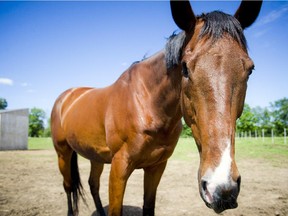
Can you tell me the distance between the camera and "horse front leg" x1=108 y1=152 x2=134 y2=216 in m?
2.33

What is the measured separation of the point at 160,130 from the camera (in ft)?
7.61

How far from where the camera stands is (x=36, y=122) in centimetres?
8262

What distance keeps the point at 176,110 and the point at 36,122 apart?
9015 centimetres

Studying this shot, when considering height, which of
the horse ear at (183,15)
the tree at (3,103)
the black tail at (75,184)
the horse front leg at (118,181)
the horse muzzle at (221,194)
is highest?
the tree at (3,103)

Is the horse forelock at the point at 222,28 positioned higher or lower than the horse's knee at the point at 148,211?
higher

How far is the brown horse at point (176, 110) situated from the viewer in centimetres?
136

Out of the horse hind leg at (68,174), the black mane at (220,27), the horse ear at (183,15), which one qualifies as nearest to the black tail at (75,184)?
the horse hind leg at (68,174)

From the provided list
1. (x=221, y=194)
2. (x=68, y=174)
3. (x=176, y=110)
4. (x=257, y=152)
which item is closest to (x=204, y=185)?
(x=221, y=194)

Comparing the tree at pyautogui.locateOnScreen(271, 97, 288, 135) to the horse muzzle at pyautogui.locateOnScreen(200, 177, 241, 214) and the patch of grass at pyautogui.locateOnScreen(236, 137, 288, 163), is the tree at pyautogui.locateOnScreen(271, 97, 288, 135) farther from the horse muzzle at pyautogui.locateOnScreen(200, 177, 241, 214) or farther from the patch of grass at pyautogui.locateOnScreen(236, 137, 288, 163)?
the horse muzzle at pyautogui.locateOnScreen(200, 177, 241, 214)

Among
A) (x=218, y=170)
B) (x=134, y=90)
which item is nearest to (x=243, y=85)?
(x=218, y=170)

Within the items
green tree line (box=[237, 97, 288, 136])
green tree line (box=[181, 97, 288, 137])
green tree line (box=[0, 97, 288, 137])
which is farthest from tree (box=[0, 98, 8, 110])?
green tree line (box=[237, 97, 288, 136])

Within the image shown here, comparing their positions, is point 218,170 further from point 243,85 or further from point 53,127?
point 53,127

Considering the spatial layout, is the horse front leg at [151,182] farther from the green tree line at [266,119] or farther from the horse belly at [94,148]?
the green tree line at [266,119]

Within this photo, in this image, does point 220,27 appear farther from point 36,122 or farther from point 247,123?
point 36,122
